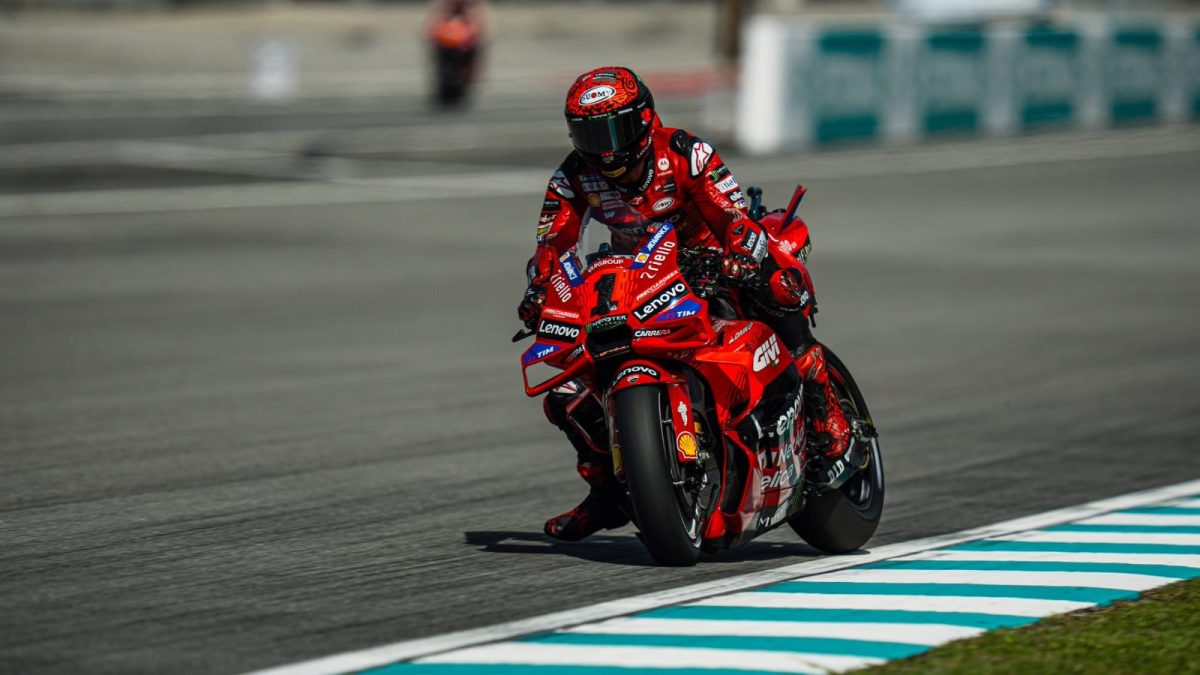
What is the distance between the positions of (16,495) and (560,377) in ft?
10.5

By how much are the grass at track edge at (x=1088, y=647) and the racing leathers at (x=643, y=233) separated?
1.72 meters

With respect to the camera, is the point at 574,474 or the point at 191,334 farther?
the point at 191,334

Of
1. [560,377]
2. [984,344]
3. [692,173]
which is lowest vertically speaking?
[984,344]

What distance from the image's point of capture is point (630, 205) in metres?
7.27

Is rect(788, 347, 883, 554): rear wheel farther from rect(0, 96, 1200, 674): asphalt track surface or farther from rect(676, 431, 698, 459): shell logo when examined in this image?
rect(676, 431, 698, 459): shell logo

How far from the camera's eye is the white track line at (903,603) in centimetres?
659

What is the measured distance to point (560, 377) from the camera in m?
6.95

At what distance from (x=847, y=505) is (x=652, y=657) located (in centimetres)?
217

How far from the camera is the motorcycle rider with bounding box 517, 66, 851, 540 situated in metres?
7.05

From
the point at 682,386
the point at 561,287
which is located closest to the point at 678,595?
the point at 682,386

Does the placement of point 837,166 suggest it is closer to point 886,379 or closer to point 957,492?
point 886,379

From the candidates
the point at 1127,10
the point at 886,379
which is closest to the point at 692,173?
the point at 886,379

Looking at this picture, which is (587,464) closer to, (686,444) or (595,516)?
(595,516)

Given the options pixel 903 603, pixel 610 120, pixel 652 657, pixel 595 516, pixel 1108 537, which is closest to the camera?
pixel 652 657
